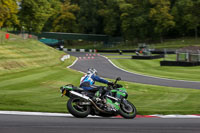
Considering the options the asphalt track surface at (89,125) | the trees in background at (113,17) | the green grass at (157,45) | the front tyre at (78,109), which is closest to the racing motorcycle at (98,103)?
the front tyre at (78,109)

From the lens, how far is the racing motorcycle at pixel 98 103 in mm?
10680

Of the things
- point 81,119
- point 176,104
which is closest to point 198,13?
point 176,104

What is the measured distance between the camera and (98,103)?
10961 mm

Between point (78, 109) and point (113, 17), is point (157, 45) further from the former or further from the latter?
point (78, 109)

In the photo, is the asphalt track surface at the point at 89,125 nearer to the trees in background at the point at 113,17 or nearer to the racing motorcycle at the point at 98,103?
the racing motorcycle at the point at 98,103

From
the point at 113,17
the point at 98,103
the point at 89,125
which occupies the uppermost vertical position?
the point at 113,17

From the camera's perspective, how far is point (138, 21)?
94.7 meters

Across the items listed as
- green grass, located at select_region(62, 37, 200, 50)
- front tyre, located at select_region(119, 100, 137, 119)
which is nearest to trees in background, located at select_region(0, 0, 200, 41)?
green grass, located at select_region(62, 37, 200, 50)

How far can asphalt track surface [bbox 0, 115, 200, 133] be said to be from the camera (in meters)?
8.49

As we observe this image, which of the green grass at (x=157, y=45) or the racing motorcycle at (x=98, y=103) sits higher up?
the green grass at (x=157, y=45)

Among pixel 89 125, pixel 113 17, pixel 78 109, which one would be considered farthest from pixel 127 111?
pixel 113 17

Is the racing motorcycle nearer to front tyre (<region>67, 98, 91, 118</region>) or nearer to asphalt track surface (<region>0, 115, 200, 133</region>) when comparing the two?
front tyre (<region>67, 98, 91, 118</region>)

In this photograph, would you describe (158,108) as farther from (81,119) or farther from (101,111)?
(81,119)

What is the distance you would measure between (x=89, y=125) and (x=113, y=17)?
99289 mm
